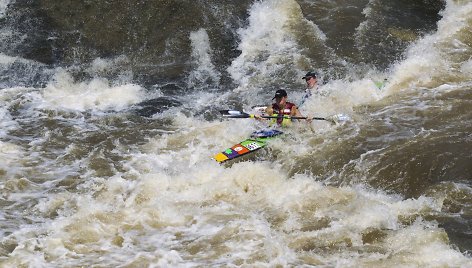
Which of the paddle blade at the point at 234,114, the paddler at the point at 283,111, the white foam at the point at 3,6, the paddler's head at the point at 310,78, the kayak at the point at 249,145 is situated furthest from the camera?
the white foam at the point at 3,6

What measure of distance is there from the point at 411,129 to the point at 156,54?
5.64 metres

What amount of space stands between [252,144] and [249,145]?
0.06 m

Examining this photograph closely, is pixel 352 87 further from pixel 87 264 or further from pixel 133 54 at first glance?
pixel 87 264

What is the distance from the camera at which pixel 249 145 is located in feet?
28.3

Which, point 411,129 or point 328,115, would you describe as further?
point 328,115

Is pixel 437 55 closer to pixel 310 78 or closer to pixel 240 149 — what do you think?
pixel 310 78

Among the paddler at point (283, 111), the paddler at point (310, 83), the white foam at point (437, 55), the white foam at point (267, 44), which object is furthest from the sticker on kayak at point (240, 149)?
the white foam at point (437, 55)

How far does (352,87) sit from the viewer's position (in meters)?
10.6

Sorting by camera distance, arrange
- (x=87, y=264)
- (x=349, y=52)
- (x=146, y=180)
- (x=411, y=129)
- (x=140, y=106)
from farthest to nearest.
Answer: (x=349, y=52) → (x=140, y=106) → (x=411, y=129) → (x=146, y=180) → (x=87, y=264)

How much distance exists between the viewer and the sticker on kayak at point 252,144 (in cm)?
856

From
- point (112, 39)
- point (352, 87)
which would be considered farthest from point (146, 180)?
point (112, 39)

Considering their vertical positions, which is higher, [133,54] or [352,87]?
[133,54]

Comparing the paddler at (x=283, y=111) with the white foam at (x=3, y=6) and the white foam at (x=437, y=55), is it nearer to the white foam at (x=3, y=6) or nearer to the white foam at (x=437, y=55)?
the white foam at (x=437, y=55)


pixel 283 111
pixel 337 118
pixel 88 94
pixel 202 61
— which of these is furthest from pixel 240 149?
pixel 202 61
